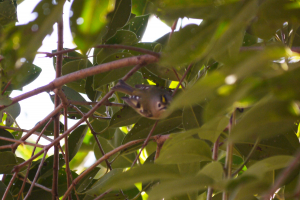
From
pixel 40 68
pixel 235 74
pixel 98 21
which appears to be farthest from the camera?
pixel 40 68

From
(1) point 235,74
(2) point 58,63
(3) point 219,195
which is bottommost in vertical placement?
(3) point 219,195

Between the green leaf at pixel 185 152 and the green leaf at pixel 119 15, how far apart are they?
1.98 feet

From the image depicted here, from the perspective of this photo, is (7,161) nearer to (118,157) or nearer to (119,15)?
(118,157)

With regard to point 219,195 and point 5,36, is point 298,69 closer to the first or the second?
point 5,36

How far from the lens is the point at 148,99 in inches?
46.2

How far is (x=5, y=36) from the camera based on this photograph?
1.29 ft

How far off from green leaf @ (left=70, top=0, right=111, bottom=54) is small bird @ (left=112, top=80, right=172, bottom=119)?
0.63 m

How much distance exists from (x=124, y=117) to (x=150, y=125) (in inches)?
4.4

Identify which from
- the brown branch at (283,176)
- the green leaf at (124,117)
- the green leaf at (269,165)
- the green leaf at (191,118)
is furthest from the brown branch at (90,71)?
the brown branch at (283,176)

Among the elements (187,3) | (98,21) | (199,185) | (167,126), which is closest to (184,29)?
(187,3)

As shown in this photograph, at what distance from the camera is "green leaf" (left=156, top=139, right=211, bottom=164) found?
529 mm

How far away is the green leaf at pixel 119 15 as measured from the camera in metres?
1.01

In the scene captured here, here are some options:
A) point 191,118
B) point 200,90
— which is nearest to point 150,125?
point 191,118

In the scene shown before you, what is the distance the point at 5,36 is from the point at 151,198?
12.3 inches
